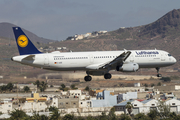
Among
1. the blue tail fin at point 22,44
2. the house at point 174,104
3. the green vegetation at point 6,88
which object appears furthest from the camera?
the green vegetation at point 6,88

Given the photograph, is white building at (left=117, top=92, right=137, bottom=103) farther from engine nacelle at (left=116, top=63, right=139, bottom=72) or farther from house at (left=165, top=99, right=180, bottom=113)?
engine nacelle at (left=116, top=63, right=139, bottom=72)

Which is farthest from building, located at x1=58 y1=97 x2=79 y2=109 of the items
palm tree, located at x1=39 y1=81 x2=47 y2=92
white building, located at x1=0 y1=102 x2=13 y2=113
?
palm tree, located at x1=39 y1=81 x2=47 y2=92

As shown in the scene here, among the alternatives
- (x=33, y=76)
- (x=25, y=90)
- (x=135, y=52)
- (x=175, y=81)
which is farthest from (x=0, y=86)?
(x=135, y=52)

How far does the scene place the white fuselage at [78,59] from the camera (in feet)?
201

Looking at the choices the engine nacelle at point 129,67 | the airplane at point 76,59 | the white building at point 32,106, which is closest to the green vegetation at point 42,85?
the white building at point 32,106

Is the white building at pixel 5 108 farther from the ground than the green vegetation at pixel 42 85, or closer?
closer

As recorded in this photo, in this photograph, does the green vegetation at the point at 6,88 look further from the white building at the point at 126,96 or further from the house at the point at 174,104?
the house at the point at 174,104

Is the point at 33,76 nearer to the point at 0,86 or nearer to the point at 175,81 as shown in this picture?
the point at 0,86

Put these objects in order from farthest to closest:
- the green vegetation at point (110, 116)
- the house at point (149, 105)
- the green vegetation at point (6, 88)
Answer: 1. the green vegetation at point (6, 88)
2. the house at point (149, 105)
3. the green vegetation at point (110, 116)

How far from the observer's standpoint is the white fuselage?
61.2 meters

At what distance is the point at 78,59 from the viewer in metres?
62.6

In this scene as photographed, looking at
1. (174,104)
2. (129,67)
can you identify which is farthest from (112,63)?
(174,104)

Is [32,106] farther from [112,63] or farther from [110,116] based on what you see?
[112,63]

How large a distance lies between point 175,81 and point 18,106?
75.1m
